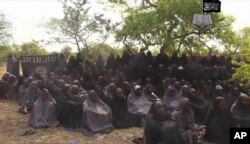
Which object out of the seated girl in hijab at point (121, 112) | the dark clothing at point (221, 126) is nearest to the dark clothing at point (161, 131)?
the dark clothing at point (221, 126)

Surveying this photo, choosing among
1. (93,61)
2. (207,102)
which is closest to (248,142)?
(207,102)

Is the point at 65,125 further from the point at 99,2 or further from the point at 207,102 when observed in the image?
the point at 99,2

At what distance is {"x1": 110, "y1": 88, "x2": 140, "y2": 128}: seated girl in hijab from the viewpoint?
9.80 meters

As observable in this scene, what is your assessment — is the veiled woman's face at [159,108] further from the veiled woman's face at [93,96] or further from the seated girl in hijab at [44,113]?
the seated girl in hijab at [44,113]

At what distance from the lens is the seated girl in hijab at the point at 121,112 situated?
9.80m

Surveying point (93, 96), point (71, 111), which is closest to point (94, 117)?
point (93, 96)

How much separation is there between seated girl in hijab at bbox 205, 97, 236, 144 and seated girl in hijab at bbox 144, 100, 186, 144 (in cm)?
131

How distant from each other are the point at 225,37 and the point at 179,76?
5.52 metres

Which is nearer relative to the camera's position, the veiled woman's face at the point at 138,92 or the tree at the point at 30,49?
the veiled woman's face at the point at 138,92

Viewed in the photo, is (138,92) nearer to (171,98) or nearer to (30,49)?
(171,98)

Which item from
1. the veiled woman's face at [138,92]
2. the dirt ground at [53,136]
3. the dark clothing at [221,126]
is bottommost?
the dirt ground at [53,136]

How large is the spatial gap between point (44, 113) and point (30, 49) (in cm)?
1945

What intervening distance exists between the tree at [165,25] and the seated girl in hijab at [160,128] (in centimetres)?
893

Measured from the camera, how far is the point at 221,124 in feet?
28.2
